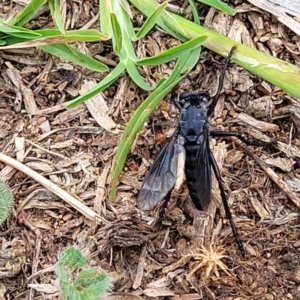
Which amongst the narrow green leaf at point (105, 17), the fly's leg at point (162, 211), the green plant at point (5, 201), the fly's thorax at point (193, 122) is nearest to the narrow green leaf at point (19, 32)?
the narrow green leaf at point (105, 17)

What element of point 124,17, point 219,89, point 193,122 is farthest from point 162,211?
point 124,17

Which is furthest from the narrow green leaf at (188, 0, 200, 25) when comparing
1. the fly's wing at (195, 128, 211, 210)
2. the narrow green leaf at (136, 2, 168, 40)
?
the fly's wing at (195, 128, 211, 210)

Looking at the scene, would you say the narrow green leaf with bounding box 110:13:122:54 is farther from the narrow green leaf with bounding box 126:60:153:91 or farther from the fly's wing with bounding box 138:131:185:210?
the fly's wing with bounding box 138:131:185:210

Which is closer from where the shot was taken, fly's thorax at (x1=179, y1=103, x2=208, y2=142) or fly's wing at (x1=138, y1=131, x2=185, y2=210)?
fly's wing at (x1=138, y1=131, x2=185, y2=210)

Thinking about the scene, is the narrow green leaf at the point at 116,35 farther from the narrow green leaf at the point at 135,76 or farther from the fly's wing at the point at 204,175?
the fly's wing at the point at 204,175

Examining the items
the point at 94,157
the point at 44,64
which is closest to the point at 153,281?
the point at 94,157

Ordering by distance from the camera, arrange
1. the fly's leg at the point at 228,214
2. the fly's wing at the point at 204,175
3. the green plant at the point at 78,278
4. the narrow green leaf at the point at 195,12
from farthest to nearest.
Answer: the narrow green leaf at the point at 195,12, the fly's leg at the point at 228,214, the fly's wing at the point at 204,175, the green plant at the point at 78,278
